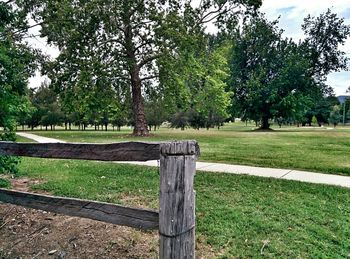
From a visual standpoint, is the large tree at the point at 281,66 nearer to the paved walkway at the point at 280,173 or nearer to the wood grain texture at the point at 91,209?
the paved walkway at the point at 280,173

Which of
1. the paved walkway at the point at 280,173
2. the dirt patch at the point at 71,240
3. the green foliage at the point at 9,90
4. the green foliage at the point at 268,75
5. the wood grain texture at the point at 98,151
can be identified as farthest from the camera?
the green foliage at the point at 268,75

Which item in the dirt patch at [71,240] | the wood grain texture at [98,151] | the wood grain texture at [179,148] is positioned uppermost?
the wood grain texture at [179,148]

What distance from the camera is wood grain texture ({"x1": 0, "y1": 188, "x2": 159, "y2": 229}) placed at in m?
2.38

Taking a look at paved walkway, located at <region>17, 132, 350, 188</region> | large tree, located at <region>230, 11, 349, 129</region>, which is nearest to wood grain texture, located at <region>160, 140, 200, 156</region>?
paved walkway, located at <region>17, 132, 350, 188</region>

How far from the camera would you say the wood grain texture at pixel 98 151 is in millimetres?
2305

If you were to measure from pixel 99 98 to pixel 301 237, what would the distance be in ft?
56.0

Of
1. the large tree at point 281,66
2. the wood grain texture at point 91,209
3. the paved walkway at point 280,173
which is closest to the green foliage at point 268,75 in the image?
the large tree at point 281,66

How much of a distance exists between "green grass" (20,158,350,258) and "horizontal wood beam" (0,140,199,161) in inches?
67.3

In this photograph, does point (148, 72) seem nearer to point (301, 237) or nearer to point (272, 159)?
point (272, 159)

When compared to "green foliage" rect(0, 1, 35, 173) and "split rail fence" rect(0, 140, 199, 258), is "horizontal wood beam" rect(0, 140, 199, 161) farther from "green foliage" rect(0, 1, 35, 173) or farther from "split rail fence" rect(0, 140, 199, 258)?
"green foliage" rect(0, 1, 35, 173)

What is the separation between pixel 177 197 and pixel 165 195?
0.09 meters

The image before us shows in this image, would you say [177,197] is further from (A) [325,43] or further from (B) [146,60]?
(A) [325,43]

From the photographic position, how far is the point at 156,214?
2297 millimetres

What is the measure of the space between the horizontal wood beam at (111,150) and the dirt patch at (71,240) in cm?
132
